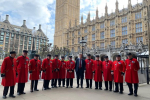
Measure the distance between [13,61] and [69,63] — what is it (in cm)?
294

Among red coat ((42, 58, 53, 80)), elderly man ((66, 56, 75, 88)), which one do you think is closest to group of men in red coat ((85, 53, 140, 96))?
elderly man ((66, 56, 75, 88))

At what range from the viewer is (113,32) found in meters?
30.3

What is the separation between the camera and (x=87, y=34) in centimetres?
3641

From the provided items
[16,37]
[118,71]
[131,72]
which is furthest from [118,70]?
[16,37]

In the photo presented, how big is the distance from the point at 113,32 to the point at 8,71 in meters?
29.5

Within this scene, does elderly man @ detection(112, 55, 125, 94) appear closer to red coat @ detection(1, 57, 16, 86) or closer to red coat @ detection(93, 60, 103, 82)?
red coat @ detection(93, 60, 103, 82)

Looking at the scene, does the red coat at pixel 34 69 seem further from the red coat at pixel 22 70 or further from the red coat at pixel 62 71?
the red coat at pixel 62 71

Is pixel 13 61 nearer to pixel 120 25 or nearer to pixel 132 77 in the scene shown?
pixel 132 77

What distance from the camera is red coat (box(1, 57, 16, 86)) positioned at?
4.25m

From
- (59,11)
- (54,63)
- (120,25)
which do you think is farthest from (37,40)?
(54,63)

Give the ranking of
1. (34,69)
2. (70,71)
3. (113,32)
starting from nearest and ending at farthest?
(34,69) < (70,71) < (113,32)

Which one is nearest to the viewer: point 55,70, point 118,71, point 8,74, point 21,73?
point 8,74

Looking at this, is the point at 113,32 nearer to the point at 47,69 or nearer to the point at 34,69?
the point at 47,69

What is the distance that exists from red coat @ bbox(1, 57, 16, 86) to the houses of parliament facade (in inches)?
681
